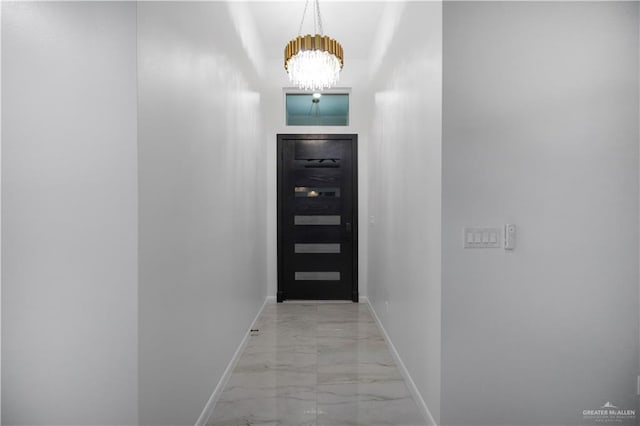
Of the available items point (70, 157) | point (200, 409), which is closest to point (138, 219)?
point (70, 157)

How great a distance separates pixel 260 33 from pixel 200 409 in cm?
372

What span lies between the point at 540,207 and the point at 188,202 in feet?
6.14

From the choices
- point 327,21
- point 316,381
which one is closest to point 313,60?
point 327,21

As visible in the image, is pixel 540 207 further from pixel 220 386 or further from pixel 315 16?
pixel 315 16

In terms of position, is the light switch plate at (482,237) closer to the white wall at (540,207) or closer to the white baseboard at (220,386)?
the white wall at (540,207)

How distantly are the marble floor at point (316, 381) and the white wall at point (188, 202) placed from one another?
23cm

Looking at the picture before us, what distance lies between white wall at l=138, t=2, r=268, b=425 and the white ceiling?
26.1 inches

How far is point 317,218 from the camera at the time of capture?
4.67m

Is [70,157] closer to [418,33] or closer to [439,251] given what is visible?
[439,251]

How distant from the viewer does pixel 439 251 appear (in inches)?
71.6

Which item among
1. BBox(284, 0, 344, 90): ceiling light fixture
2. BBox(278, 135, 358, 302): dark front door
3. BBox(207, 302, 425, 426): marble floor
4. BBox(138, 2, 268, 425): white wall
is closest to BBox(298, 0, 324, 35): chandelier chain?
BBox(284, 0, 344, 90): ceiling light fixture

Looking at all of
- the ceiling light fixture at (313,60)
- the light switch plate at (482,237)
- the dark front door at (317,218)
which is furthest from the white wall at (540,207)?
the dark front door at (317,218)

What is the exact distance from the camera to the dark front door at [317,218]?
183 inches

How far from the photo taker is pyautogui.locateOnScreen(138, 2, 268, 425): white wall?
4.61 ft
